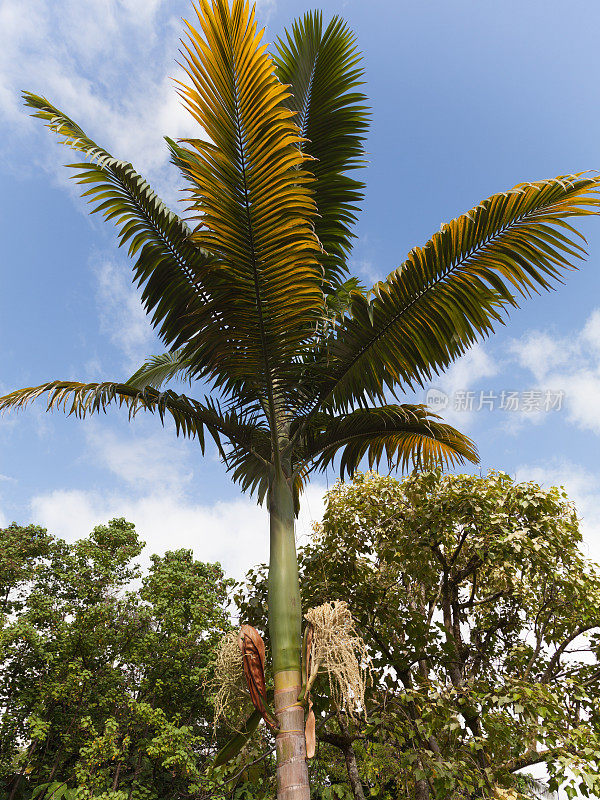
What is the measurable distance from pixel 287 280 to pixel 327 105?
8.46ft

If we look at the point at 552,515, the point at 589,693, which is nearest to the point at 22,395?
the point at 552,515

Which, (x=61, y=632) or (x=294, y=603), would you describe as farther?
(x=61, y=632)

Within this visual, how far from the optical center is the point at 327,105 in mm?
5656

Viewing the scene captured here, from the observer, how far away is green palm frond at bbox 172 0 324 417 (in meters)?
3.47

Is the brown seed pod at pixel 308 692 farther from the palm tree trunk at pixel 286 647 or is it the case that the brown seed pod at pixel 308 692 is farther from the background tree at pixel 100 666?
the background tree at pixel 100 666

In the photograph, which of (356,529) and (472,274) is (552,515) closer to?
(356,529)

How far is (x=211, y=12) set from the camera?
11.1 ft

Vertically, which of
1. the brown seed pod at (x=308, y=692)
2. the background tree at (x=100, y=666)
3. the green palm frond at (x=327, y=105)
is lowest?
the brown seed pod at (x=308, y=692)

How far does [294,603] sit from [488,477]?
377 centimetres

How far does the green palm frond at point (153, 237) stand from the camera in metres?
4.24

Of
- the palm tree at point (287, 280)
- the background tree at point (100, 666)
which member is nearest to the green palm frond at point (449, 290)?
the palm tree at point (287, 280)

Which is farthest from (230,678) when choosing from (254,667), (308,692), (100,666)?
(100,666)

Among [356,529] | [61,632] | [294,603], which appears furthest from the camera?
[61,632]

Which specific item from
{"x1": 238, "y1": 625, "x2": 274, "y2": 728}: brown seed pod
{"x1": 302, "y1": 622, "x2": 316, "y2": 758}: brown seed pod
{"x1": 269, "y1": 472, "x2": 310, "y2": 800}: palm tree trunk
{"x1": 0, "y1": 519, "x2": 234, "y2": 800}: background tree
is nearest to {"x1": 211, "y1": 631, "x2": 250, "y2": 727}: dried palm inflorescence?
{"x1": 238, "y1": 625, "x2": 274, "y2": 728}: brown seed pod
